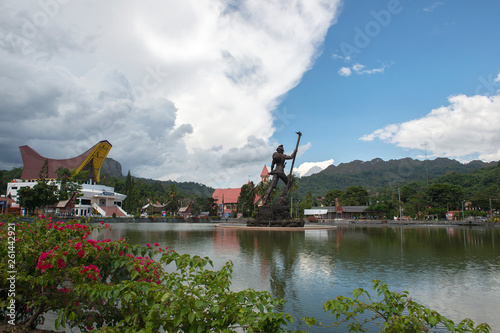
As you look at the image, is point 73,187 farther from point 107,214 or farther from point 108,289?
point 108,289

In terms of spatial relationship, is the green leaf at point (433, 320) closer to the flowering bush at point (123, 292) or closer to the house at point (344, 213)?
the flowering bush at point (123, 292)

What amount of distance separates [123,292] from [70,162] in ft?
255

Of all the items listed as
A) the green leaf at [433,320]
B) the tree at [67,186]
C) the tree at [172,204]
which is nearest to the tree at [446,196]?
the tree at [172,204]

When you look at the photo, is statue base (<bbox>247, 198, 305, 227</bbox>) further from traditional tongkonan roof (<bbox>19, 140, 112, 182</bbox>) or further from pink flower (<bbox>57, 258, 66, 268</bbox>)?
traditional tongkonan roof (<bbox>19, 140, 112, 182</bbox>)

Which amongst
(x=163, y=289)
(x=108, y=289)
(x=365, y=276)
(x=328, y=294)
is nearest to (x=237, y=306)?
(x=163, y=289)

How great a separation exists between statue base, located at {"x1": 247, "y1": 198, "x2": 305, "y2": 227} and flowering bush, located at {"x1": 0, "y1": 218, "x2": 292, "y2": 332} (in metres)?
23.9

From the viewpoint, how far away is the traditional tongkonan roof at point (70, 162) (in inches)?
2687

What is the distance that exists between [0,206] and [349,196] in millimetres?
83691

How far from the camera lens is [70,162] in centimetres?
6981

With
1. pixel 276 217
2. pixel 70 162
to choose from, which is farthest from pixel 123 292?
pixel 70 162

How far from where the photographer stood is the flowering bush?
2662 millimetres

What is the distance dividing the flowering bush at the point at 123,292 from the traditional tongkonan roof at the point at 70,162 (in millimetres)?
71247

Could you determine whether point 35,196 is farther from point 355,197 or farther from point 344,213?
point 355,197

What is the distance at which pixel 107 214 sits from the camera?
63562mm
